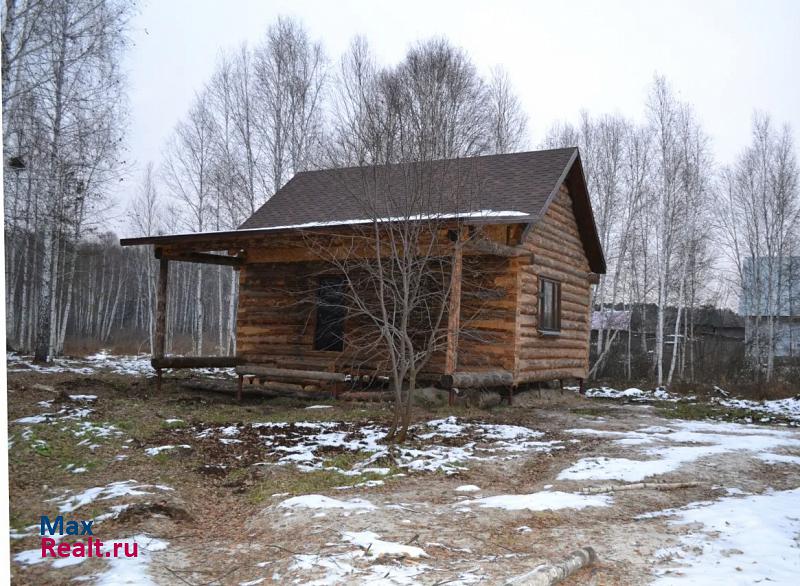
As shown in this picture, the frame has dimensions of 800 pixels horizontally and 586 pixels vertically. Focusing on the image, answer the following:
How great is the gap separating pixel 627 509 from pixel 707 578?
1.81 meters

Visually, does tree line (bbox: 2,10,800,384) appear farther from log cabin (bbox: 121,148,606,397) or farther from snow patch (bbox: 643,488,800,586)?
snow patch (bbox: 643,488,800,586)

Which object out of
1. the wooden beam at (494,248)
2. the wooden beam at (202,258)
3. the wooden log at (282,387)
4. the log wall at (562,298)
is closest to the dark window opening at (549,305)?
the log wall at (562,298)

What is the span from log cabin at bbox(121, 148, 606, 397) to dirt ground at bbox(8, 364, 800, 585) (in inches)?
96.6

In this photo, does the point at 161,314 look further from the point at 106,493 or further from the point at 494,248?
the point at 106,493

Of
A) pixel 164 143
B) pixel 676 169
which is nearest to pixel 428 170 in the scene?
pixel 676 169

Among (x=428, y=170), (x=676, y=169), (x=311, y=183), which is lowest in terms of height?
(x=428, y=170)

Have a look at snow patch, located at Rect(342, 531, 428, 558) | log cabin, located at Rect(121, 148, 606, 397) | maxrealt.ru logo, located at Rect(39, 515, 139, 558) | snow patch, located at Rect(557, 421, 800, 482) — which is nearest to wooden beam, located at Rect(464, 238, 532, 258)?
log cabin, located at Rect(121, 148, 606, 397)

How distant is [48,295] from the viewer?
17.9m

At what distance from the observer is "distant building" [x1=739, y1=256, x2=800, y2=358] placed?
903 inches

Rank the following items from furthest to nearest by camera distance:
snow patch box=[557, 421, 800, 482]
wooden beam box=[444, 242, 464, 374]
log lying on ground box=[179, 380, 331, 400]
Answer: log lying on ground box=[179, 380, 331, 400] < wooden beam box=[444, 242, 464, 374] < snow patch box=[557, 421, 800, 482]

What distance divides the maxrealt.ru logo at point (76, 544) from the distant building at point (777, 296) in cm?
2280

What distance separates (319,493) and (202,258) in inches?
406

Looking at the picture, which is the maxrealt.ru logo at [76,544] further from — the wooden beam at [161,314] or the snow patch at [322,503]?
the wooden beam at [161,314]

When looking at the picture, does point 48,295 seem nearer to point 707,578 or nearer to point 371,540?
point 371,540
